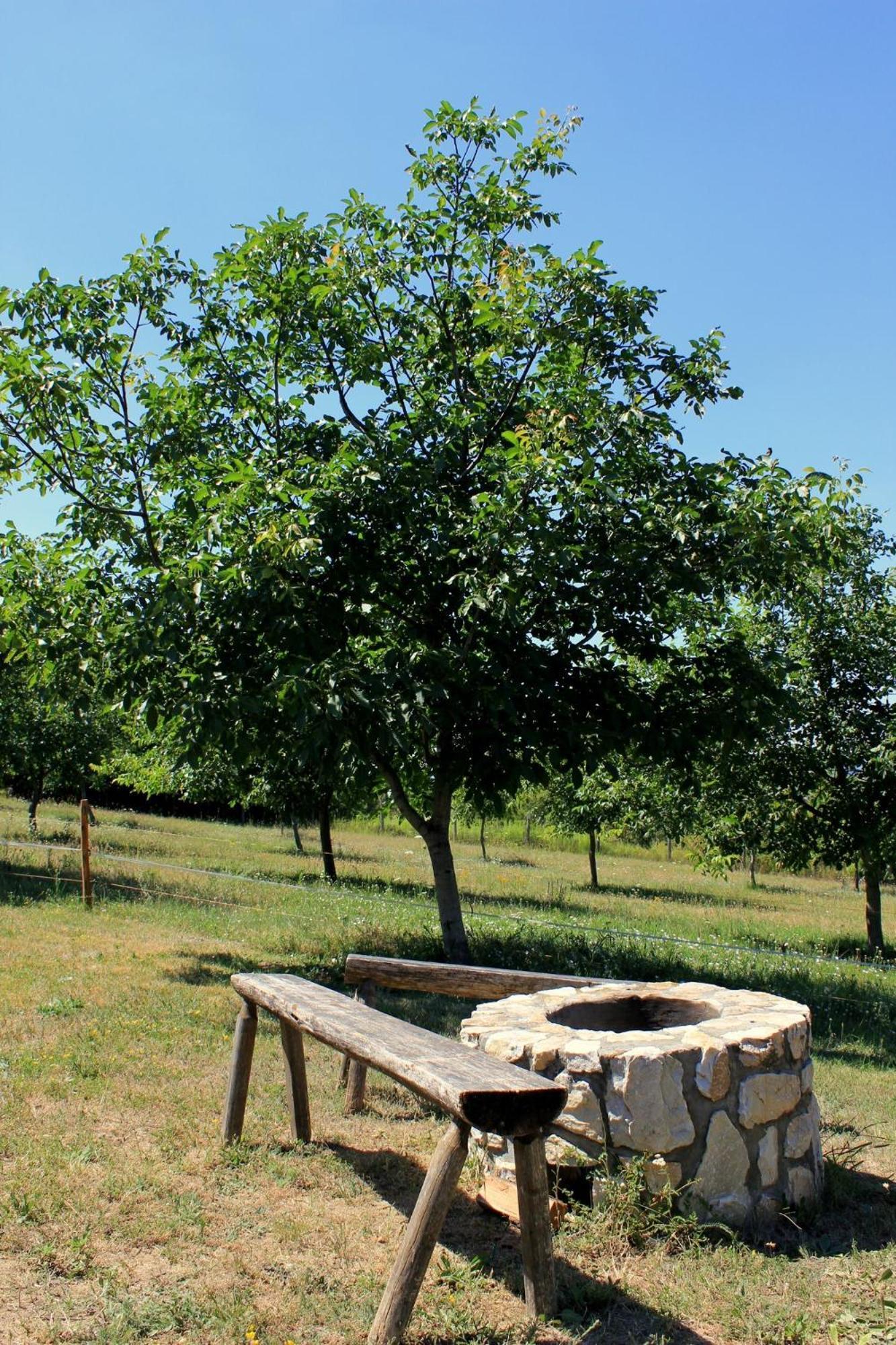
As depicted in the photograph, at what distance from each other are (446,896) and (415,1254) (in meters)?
7.98

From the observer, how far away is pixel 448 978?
655 centimetres

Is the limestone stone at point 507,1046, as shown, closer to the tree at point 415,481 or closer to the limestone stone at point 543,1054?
the limestone stone at point 543,1054

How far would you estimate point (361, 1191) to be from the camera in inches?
195

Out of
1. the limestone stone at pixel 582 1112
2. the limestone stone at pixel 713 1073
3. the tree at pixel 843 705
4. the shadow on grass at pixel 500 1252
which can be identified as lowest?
the shadow on grass at pixel 500 1252

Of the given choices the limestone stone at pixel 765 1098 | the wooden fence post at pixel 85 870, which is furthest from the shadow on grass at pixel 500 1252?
the wooden fence post at pixel 85 870

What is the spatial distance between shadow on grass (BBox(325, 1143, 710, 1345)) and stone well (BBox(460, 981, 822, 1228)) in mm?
254

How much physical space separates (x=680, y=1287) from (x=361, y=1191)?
1575mm

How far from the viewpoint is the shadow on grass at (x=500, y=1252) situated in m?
3.77

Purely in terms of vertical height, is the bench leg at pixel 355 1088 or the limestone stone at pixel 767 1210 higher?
the bench leg at pixel 355 1088

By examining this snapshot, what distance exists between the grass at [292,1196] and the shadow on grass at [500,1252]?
0.01 metres

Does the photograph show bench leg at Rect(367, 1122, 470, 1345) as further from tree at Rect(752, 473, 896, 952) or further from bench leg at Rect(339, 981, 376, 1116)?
tree at Rect(752, 473, 896, 952)

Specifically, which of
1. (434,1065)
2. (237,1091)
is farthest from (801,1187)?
(237,1091)

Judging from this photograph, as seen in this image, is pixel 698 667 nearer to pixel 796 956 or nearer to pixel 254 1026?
pixel 796 956

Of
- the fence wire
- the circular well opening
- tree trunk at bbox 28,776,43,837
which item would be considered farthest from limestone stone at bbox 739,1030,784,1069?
tree trunk at bbox 28,776,43,837
